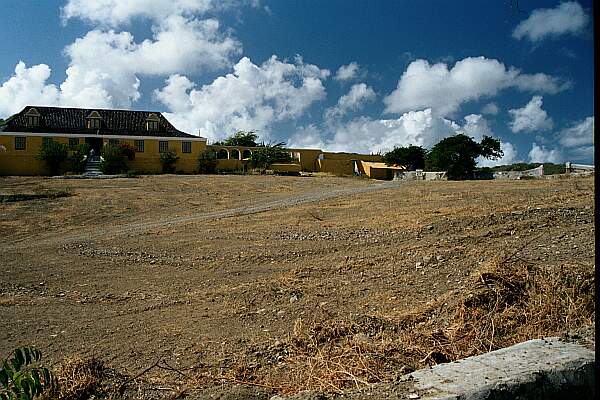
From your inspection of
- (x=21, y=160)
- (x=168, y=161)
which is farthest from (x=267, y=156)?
(x=21, y=160)

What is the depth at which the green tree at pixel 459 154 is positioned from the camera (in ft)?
127

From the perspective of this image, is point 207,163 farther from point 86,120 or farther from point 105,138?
point 86,120

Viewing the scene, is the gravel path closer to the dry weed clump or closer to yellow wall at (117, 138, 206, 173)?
the dry weed clump

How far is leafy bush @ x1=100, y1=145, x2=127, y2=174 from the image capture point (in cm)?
3419

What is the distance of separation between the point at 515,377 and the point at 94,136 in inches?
1615

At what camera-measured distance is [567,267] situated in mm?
5914

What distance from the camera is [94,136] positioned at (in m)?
40.3

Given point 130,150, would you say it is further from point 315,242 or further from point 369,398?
point 369,398

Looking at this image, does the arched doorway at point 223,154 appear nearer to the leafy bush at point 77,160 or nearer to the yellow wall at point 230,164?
the yellow wall at point 230,164

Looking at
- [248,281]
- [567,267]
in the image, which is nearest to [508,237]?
[567,267]

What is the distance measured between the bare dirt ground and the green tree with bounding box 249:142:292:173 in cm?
2620

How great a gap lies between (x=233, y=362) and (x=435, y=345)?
1690 mm

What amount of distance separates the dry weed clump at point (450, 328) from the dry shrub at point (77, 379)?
1.43m

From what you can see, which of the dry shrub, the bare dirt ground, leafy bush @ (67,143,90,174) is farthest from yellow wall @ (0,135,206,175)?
the dry shrub
